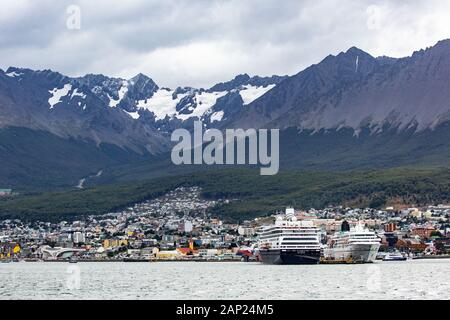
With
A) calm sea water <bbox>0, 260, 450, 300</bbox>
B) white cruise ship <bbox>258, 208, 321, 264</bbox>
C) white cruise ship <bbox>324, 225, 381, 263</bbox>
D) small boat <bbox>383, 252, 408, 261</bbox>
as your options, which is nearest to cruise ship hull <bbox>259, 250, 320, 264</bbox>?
white cruise ship <bbox>258, 208, 321, 264</bbox>

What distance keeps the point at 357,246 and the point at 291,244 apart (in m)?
14.7

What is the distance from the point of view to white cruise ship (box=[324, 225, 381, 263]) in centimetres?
16238

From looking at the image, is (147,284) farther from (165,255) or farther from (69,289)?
(165,255)

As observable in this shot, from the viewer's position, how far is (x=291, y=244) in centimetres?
15188

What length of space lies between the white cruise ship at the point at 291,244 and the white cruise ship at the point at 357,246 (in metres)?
7.59

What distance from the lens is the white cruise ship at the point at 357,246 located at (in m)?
162

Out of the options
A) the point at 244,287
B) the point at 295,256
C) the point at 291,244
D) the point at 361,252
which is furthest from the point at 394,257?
the point at 244,287

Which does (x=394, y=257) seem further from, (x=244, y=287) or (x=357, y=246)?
(x=244, y=287)

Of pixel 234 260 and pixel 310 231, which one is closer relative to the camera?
pixel 310 231

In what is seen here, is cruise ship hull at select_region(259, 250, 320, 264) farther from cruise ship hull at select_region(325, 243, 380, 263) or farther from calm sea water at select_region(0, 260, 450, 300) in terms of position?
calm sea water at select_region(0, 260, 450, 300)
